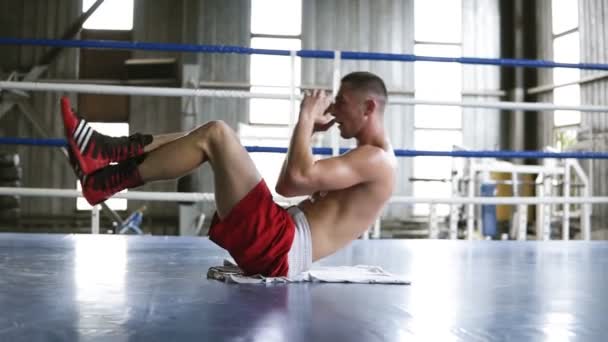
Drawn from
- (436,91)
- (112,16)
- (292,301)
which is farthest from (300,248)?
(436,91)

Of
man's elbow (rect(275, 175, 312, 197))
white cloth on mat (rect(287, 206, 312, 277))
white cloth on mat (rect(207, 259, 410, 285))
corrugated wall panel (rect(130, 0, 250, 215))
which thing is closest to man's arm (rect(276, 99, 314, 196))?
man's elbow (rect(275, 175, 312, 197))

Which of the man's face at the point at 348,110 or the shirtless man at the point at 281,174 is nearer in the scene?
Result: the shirtless man at the point at 281,174

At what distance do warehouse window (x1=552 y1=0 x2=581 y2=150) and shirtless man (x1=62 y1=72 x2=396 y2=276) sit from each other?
8.91 m

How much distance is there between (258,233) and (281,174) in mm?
164

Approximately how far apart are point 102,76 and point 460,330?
31.5 feet

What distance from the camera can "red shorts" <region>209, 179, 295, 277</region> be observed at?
162 cm

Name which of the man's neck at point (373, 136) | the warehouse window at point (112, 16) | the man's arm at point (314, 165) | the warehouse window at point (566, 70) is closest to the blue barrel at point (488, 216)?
the warehouse window at point (566, 70)

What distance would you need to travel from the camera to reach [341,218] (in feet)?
5.70

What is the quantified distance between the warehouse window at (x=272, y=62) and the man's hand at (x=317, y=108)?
7.71m

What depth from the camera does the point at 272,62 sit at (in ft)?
32.4

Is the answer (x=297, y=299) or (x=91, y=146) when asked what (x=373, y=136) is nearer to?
(x=297, y=299)

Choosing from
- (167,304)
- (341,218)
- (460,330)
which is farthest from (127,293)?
(460,330)

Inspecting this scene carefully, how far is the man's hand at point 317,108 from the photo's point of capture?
1605 mm

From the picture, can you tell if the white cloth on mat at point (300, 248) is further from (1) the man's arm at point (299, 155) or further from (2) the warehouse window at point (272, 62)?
(2) the warehouse window at point (272, 62)
